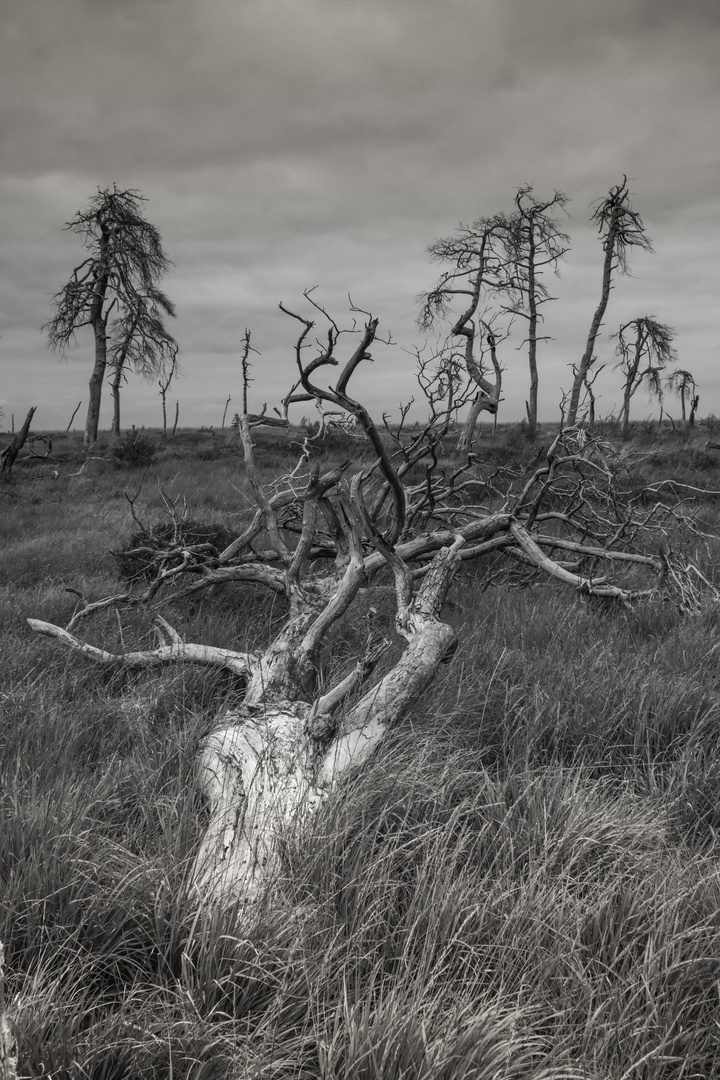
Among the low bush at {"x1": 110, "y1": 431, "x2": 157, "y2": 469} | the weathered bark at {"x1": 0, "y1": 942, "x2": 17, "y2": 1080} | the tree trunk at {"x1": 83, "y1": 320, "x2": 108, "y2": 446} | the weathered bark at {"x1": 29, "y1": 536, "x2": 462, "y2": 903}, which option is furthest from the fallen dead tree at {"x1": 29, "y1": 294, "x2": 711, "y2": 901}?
the tree trunk at {"x1": 83, "y1": 320, "x2": 108, "y2": 446}

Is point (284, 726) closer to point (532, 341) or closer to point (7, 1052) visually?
point (7, 1052)

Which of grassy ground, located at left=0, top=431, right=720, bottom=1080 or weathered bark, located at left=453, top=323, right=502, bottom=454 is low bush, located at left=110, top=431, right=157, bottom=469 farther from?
grassy ground, located at left=0, top=431, right=720, bottom=1080

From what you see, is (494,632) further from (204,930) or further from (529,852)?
(204,930)

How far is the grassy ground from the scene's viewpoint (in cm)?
155

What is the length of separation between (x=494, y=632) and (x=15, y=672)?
3153 mm

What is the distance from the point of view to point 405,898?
2.13 metres

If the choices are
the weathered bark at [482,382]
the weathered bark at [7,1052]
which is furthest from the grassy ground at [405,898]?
the weathered bark at [482,382]

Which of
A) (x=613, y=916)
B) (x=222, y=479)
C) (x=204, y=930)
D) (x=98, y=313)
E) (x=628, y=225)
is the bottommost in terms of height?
(x=613, y=916)

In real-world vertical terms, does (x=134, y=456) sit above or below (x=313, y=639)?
above

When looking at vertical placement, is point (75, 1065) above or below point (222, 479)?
below

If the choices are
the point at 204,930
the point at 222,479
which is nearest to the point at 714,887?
the point at 204,930

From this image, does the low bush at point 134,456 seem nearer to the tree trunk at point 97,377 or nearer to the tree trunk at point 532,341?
the tree trunk at point 97,377

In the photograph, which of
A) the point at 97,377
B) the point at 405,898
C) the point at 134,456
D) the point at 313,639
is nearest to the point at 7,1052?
the point at 405,898

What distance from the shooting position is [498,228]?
23.1 meters
